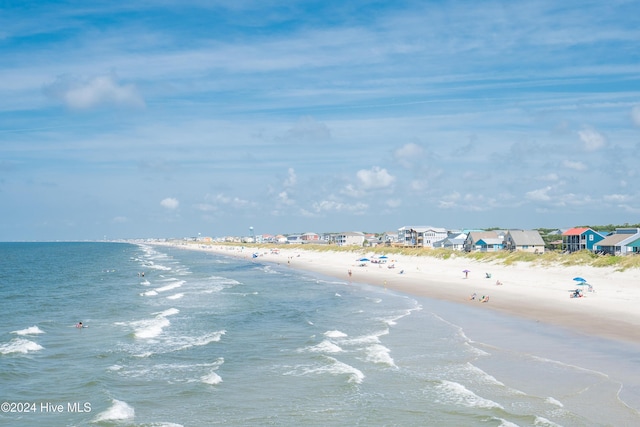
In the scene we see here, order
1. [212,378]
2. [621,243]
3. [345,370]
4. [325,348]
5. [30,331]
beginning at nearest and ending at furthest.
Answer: [212,378] → [345,370] → [325,348] → [30,331] → [621,243]

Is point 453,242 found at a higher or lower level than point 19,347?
higher

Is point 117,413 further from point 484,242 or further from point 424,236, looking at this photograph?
point 424,236

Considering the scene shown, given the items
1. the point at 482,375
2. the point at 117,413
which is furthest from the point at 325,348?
the point at 117,413

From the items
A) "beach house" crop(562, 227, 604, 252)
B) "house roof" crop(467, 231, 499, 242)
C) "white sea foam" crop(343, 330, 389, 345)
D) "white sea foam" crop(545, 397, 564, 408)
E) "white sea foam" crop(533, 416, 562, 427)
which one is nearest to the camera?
"white sea foam" crop(533, 416, 562, 427)

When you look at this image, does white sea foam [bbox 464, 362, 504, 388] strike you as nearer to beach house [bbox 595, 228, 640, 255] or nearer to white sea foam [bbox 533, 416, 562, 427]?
white sea foam [bbox 533, 416, 562, 427]

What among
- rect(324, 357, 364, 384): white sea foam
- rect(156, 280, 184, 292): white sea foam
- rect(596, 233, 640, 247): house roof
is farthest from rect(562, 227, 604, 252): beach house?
rect(324, 357, 364, 384): white sea foam

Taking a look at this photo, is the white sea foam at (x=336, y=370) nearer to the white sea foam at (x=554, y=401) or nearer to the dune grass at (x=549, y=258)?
the white sea foam at (x=554, y=401)

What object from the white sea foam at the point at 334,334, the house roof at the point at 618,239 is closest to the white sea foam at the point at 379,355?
the white sea foam at the point at 334,334
